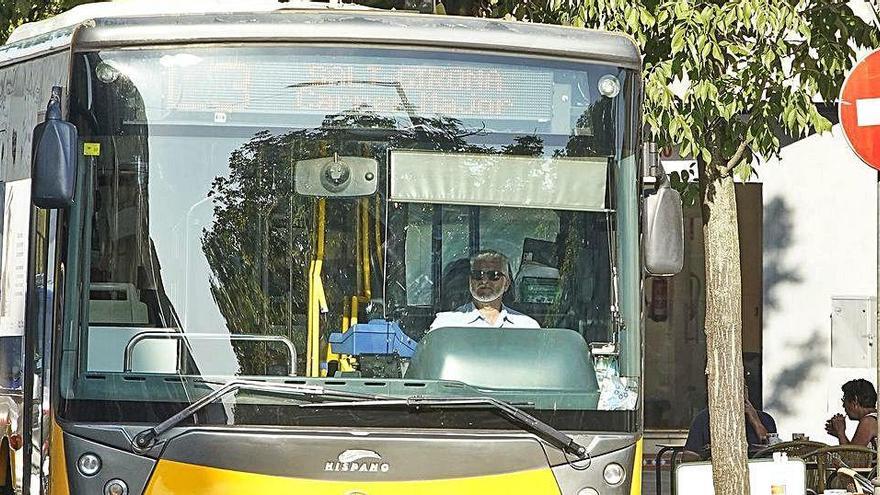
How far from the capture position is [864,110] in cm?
767

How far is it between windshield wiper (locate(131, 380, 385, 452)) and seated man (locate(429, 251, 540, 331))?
0.45 m

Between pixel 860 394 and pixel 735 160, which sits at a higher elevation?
pixel 735 160

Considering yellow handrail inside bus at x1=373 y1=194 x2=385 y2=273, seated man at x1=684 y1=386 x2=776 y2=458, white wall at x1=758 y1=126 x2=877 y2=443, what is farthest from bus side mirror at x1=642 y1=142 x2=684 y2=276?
white wall at x1=758 y1=126 x2=877 y2=443

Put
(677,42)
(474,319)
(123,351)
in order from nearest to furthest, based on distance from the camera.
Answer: (123,351) → (474,319) → (677,42)

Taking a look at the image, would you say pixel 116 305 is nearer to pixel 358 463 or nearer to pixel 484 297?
pixel 358 463

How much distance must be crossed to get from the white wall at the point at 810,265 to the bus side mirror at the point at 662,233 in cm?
886

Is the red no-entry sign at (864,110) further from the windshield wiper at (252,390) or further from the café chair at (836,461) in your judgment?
the café chair at (836,461)

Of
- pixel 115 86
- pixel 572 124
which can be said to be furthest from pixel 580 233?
pixel 115 86

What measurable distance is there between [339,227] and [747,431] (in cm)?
696

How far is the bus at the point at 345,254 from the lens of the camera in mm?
6324

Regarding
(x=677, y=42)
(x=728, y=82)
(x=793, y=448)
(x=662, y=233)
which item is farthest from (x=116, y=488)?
→ (x=793, y=448)

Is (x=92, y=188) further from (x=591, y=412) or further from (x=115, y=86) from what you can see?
(x=591, y=412)

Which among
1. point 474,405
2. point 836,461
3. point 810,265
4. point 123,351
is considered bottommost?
point 836,461

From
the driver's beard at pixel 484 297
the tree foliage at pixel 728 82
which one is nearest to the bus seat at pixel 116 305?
the driver's beard at pixel 484 297
